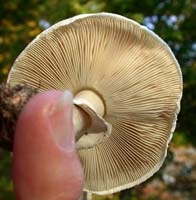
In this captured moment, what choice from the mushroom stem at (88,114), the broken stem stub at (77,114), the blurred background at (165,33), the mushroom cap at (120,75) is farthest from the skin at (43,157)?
the blurred background at (165,33)

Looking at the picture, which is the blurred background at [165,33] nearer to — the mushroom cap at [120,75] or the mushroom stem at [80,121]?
the mushroom cap at [120,75]

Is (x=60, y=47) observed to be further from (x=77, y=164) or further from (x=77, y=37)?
(x=77, y=164)

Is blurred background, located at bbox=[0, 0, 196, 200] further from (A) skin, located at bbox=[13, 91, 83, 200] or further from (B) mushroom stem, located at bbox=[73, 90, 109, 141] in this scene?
(A) skin, located at bbox=[13, 91, 83, 200]

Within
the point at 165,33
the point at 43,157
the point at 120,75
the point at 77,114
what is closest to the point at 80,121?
the point at 77,114

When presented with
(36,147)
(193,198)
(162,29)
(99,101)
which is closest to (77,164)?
(36,147)

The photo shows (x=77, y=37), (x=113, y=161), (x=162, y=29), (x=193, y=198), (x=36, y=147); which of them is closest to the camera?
(x=36, y=147)

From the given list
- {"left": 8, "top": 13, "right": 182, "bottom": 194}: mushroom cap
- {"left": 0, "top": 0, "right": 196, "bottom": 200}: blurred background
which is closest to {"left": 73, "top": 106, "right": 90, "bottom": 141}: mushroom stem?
{"left": 8, "top": 13, "right": 182, "bottom": 194}: mushroom cap
